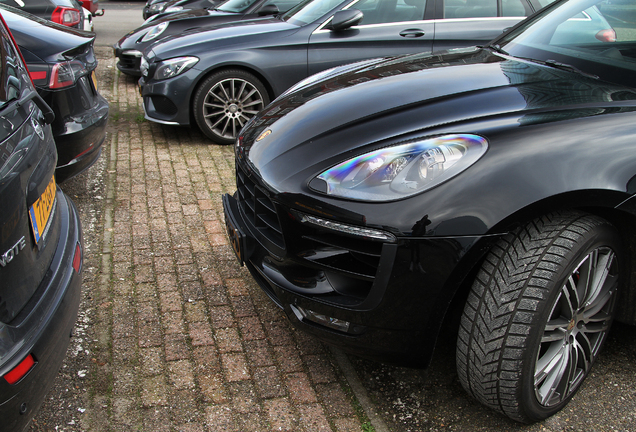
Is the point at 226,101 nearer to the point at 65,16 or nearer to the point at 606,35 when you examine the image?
the point at 606,35

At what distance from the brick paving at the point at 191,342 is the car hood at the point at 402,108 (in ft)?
2.93

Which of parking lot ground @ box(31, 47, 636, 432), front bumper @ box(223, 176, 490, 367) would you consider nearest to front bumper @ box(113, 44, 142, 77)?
parking lot ground @ box(31, 47, 636, 432)

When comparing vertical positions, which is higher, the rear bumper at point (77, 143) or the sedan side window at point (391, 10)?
the sedan side window at point (391, 10)

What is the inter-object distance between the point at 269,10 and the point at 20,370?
6.13 metres

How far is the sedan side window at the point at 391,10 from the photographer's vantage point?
5.48 m

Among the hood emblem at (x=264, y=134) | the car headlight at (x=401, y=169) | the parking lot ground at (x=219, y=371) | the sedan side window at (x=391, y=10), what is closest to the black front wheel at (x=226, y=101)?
the sedan side window at (x=391, y=10)

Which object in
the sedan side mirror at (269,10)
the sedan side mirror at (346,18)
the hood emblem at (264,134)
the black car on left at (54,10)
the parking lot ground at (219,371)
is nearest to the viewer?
the parking lot ground at (219,371)

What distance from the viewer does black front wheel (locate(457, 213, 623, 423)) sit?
1.98m

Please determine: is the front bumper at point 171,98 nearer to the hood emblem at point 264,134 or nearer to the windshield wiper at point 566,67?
the hood emblem at point 264,134

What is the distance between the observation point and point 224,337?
277cm

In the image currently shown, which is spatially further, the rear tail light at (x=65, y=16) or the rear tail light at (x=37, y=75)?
the rear tail light at (x=65, y=16)

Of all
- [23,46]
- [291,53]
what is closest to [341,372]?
[23,46]

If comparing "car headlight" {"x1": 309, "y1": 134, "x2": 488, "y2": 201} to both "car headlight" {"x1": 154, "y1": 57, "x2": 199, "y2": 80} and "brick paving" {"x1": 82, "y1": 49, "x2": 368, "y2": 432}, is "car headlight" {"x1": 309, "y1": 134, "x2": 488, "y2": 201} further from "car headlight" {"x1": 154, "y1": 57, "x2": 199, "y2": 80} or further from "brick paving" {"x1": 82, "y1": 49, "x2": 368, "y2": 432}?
"car headlight" {"x1": 154, "y1": 57, "x2": 199, "y2": 80}

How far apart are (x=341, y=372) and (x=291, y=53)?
3.68m
